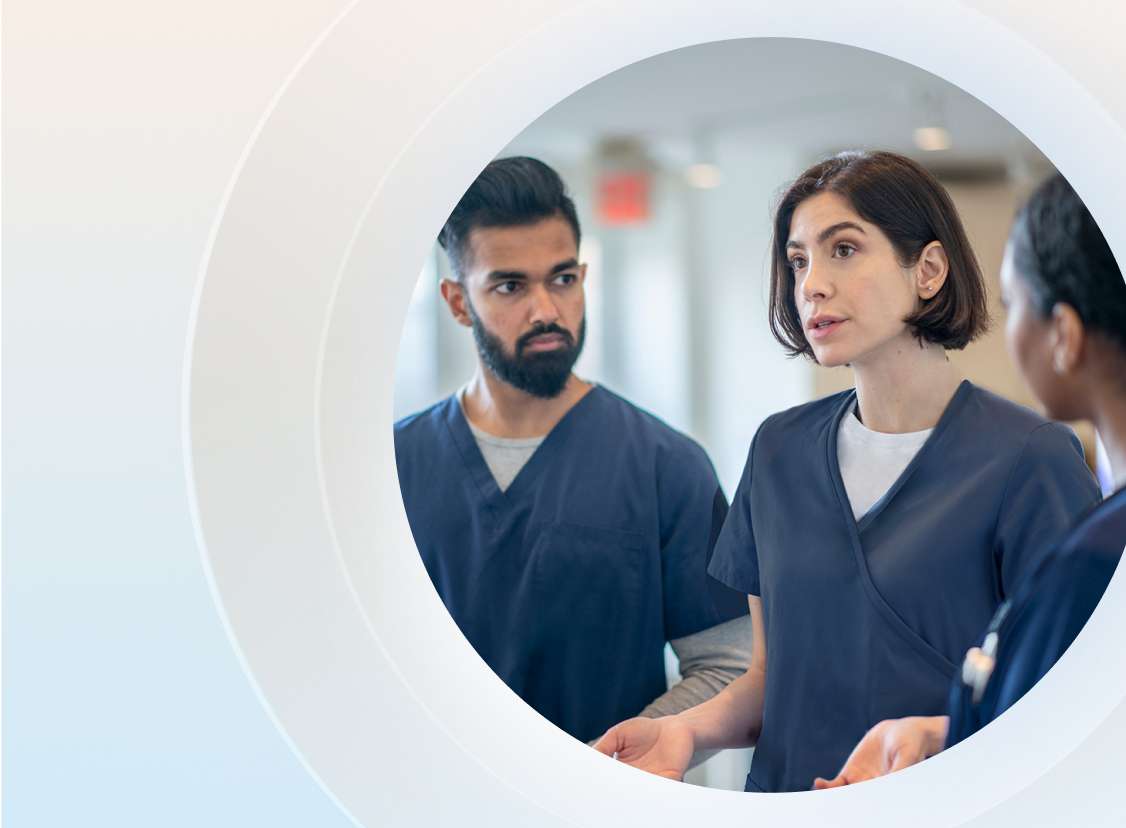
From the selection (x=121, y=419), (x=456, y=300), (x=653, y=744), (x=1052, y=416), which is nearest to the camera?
(x=121, y=419)

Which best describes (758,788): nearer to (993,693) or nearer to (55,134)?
(993,693)

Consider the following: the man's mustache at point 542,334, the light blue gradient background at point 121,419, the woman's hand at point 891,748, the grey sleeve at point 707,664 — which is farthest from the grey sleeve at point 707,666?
the man's mustache at point 542,334

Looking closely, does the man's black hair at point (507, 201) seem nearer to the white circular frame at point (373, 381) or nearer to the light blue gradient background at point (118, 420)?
the white circular frame at point (373, 381)

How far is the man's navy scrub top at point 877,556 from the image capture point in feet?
3.22

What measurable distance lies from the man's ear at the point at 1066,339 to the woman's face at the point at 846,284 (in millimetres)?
139

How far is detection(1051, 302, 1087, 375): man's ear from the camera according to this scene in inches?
39.4

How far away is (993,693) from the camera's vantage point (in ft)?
3.16

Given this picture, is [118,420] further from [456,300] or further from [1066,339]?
[1066,339]

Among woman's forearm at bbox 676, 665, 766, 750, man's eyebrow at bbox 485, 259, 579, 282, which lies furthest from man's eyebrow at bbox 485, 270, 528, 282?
woman's forearm at bbox 676, 665, 766, 750

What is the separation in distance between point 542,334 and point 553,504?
0.63 feet

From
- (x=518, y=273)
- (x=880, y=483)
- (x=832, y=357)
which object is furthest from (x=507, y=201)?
(x=880, y=483)

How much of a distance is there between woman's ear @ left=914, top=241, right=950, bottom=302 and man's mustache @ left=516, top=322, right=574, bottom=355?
38cm

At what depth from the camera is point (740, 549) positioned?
1.11m

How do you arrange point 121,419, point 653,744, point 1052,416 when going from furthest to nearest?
point 653,744 → point 1052,416 → point 121,419
